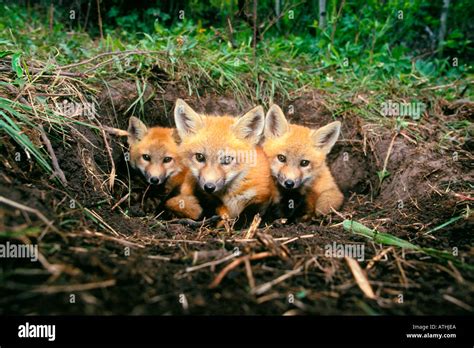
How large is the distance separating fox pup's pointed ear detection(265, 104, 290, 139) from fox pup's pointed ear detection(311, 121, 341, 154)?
25cm

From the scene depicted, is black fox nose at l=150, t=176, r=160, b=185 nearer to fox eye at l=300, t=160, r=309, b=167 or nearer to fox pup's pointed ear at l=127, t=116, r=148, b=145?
fox pup's pointed ear at l=127, t=116, r=148, b=145

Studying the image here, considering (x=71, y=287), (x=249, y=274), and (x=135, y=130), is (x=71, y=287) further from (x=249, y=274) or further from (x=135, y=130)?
(x=135, y=130)

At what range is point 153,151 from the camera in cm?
347

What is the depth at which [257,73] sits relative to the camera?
159 inches

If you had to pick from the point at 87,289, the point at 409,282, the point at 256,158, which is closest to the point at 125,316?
the point at 87,289

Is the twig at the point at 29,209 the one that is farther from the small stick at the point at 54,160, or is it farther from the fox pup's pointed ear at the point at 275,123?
the fox pup's pointed ear at the point at 275,123

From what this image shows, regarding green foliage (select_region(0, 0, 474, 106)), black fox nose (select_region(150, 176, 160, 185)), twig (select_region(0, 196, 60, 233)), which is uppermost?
green foliage (select_region(0, 0, 474, 106))

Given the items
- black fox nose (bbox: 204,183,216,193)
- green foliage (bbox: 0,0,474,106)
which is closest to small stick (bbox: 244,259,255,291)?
black fox nose (bbox: 204,183,216,193)

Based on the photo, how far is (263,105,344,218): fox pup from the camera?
3.39 m

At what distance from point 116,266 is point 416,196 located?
2.24m

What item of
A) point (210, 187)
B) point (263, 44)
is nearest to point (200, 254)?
point (210, 187)

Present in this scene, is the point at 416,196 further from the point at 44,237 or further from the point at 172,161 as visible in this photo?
the point at 44,237

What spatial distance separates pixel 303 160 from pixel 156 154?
3.96 ft

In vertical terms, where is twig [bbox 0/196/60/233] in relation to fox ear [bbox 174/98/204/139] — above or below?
below
